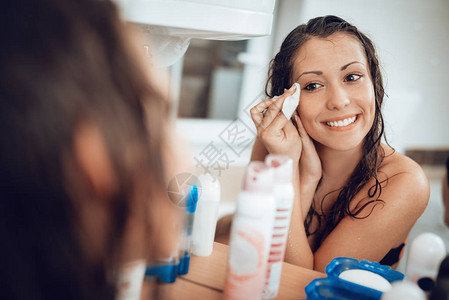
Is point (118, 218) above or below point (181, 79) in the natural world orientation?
below

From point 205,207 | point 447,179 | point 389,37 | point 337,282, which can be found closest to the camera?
point 337,282

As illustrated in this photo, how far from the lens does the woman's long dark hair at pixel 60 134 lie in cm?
35

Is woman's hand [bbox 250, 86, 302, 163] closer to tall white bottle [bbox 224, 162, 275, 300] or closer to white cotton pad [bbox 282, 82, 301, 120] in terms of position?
white cotton pad [bbox 282, 82, 301, 120]

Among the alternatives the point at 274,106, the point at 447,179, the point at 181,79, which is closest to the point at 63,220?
the point at 274,106

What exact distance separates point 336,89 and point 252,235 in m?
0.54

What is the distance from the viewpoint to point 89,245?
1.25 feet

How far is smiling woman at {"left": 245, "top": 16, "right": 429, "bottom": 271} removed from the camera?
93 cm

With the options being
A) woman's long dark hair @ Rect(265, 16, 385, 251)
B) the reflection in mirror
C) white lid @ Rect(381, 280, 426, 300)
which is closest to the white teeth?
woman's long dark hair @ Rect(265, 16, 385, 251)

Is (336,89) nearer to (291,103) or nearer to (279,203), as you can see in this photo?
(291,103)

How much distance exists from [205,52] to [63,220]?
1997 millimetres

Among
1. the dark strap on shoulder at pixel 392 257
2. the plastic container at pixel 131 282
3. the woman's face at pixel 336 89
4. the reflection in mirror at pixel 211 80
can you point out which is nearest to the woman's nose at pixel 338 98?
the woman's face at pixel 336 89

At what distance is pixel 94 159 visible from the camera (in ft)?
1.20

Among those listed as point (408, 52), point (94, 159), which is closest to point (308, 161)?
point (94, 159)

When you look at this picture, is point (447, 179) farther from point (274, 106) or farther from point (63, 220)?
point (63, 220)
